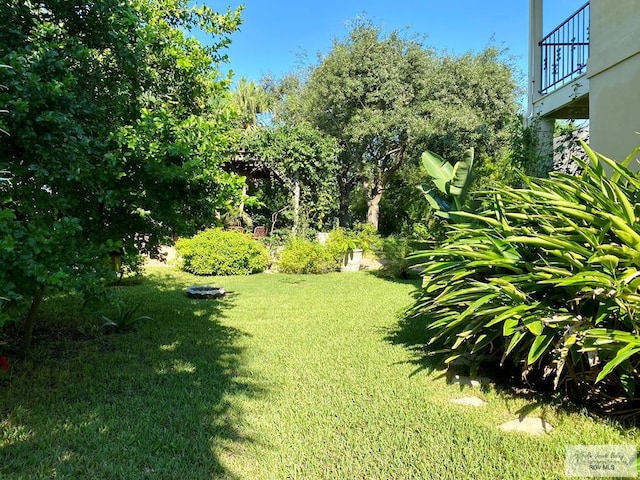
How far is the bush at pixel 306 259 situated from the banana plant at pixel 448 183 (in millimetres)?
7119

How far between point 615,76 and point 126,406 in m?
6.86

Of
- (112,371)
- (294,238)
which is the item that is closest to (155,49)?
(112,371)

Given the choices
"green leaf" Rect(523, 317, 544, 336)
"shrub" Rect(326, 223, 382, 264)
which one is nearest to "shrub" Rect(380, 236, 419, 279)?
"shrub" Rect(326, 223, 382, 264)

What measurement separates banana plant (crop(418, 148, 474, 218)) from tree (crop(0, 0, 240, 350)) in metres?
2.54

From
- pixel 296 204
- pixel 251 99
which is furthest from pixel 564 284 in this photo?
pixel 251 99

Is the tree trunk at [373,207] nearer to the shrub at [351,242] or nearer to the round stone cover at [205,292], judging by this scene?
the shrub at [351,242]

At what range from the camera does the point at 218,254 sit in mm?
12500

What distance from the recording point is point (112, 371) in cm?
434

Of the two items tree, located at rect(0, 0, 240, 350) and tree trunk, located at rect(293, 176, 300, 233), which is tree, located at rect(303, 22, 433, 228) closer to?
tree trunk, located at rect(293, 176, 300, 233)

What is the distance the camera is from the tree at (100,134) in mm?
2801

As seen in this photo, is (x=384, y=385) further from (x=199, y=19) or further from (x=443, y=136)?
(x=443, y=136)

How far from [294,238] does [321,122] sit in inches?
208

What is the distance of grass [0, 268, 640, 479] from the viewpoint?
264 centimetres

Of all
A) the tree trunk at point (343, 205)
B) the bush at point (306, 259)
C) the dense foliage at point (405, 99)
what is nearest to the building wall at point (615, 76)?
the bush at point (306, 259)
